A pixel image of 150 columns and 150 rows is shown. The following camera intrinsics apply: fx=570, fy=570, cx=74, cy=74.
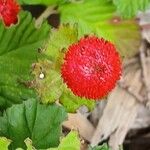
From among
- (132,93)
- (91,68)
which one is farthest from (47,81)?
(132,93)

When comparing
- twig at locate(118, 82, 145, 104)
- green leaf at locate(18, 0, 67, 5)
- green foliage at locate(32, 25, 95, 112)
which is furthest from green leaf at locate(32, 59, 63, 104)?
twig at locate(118, 82, 145, 104)

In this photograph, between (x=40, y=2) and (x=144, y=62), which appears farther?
(x=144, y=62)

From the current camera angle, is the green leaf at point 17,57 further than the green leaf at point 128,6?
No

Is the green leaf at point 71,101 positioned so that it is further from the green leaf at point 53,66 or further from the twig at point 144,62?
the twig at point 144,62

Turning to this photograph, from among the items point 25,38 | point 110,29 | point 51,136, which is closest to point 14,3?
point 25,38

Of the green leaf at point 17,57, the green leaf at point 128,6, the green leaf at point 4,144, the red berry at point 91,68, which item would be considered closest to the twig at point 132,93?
the green leaf at point 128,6

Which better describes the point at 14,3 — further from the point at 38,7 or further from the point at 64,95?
the point at 38,7

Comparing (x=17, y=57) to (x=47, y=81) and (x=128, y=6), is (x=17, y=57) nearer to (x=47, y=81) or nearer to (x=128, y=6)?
(x=47, y=81)
